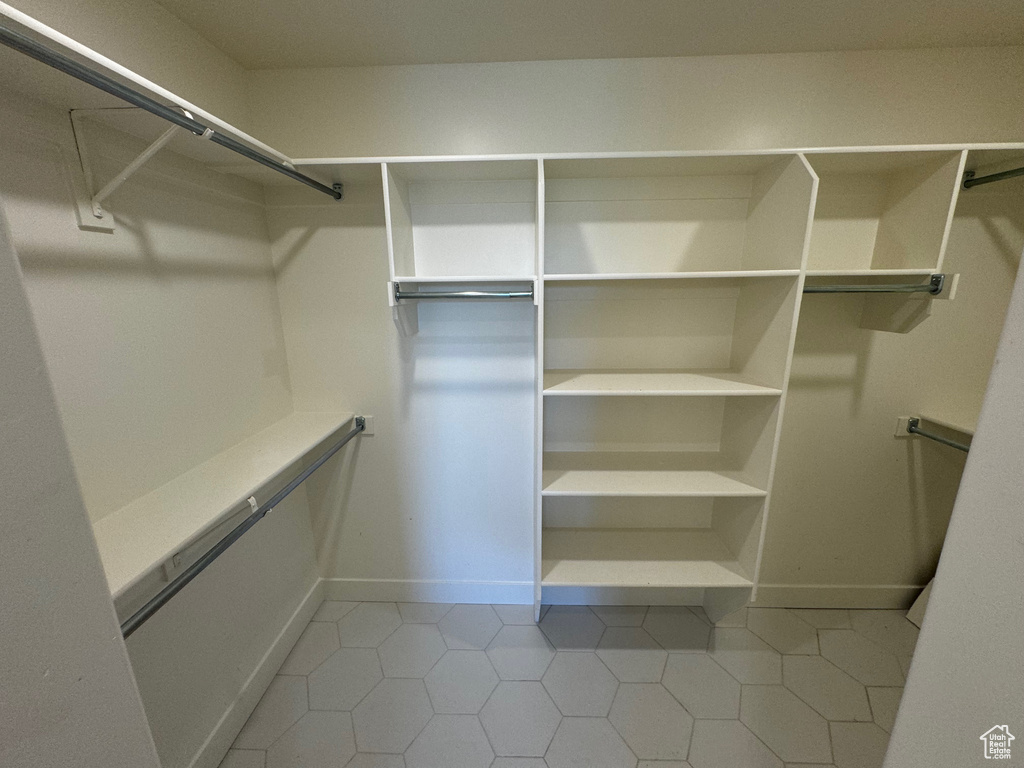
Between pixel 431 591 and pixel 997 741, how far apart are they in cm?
196

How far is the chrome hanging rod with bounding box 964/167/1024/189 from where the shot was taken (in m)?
1.25

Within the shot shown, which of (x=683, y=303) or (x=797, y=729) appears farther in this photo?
(x=683, y=303)

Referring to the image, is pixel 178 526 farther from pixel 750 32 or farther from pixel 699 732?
pixel 750 32

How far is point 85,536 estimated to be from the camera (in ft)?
1.56

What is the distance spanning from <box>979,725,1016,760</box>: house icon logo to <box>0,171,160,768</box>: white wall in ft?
3.51

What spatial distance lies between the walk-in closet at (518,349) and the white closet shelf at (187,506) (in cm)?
1

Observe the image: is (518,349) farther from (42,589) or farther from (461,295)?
(42,589)

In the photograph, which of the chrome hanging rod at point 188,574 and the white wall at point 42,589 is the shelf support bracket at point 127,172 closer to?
the white wall at point 42,589

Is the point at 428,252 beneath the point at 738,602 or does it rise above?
above

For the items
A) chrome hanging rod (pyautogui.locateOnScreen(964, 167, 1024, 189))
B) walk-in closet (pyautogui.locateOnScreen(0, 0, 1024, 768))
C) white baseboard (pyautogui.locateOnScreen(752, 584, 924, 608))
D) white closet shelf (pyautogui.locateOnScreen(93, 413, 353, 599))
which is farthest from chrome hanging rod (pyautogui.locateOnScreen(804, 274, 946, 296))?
white closet shelf (pyautogui.locateOnScreen(93, 413, 353, 599))

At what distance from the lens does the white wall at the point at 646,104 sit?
140 centimetres

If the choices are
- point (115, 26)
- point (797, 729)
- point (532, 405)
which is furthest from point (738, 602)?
point (115, 26)

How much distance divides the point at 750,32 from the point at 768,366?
3.70 ft

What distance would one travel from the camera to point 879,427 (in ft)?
5.63
